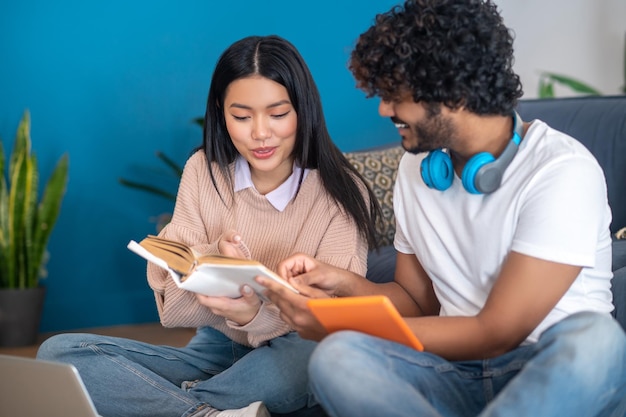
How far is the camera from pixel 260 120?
2.07 m

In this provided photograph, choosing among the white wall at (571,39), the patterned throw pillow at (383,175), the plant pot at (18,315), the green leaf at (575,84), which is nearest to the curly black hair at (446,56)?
the patterned throw pillow at (383,175)

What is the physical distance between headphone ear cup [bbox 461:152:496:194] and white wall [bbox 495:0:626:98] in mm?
3348

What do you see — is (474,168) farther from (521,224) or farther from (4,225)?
(4,225)

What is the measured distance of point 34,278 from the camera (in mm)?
3711

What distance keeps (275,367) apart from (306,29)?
8.47ft

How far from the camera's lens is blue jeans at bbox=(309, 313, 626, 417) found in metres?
1.44

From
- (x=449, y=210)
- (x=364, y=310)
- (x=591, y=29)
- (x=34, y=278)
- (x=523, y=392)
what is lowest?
(x=34, y=278)

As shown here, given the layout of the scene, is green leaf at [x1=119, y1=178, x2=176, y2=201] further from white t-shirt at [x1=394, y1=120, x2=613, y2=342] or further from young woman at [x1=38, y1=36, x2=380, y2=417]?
white t-shirt at [x1=394, y1=120, x2=613, y2=342]

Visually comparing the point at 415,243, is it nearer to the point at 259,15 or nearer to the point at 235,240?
the point at 235,240

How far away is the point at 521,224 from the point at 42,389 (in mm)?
1025

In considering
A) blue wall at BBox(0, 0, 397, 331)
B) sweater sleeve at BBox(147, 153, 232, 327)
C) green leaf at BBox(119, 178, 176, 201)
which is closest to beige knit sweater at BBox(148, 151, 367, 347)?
sweater sleeve at BBox(147, 153, 232, 327)

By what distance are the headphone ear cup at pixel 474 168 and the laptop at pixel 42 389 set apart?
85cm

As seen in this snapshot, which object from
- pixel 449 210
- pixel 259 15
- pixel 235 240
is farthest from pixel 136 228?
pixel 449 210

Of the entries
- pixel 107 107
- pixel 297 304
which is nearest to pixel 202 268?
pixel 297 304
